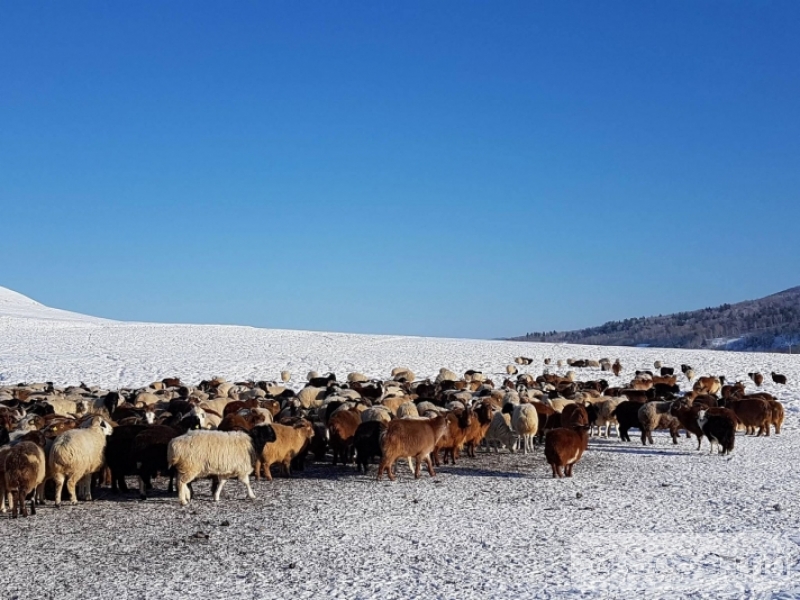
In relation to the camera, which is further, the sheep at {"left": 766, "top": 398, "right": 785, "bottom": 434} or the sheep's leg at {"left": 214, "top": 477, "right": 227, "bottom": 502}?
the sheep at {"left": 766, "top": 398, "right": 785, "bottom": 434}

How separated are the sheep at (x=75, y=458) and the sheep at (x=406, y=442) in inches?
181

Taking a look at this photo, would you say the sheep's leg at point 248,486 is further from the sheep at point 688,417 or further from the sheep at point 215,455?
the sheep at point 688,417

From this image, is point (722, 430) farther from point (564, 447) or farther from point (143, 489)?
point (143, 489)

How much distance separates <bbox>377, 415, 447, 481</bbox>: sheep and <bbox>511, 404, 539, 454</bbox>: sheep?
11.1 feet

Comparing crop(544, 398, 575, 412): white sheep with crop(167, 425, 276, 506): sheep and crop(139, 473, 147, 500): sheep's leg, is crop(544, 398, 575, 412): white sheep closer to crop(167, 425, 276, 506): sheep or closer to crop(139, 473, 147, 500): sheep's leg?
crop(167, 425, 276, 506): sheep

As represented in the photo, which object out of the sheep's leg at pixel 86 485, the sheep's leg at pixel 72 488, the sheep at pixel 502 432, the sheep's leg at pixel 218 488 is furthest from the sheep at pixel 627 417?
the sheep's leg at pixel 72 488

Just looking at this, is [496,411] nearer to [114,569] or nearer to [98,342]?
[114,569]

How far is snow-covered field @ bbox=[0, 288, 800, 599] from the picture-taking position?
760 centimetres

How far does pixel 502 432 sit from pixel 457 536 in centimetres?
733

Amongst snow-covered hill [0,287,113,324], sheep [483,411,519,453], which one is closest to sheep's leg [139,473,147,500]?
sheep [483,411,519,453]

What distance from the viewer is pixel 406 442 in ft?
42.8

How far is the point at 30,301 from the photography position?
101 m

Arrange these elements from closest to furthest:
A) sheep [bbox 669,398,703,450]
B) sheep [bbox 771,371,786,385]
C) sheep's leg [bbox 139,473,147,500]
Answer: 1. sheep's leg [bbox 139,473,147,500]
2. sheep [bbox 669,398,703,450]
3. sheep [bbox 771,371,786,385]

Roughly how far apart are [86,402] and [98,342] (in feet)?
105
